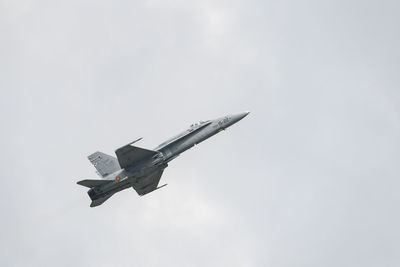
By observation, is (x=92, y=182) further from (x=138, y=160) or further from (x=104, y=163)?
(x=138, y=160)

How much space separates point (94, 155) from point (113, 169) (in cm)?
221

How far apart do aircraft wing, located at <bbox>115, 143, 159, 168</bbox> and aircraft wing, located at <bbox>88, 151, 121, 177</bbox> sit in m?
2.27

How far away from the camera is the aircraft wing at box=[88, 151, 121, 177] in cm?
5484

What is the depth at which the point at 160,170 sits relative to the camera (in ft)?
182

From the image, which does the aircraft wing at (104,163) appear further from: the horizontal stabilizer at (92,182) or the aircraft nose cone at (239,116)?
the aircraft nose cone at (239,116)

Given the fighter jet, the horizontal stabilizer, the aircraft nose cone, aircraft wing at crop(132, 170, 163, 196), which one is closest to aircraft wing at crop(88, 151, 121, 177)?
the fighter jet

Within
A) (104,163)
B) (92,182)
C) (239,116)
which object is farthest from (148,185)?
(239,116)

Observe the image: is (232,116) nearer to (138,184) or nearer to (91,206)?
(138,184)

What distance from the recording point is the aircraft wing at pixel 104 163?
5484 cm

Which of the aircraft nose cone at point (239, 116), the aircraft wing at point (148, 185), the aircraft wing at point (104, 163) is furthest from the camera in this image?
the aircraft wing at point (148, 185)

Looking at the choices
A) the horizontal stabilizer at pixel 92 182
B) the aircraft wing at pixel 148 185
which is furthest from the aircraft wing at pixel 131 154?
the aircraft wing at pixel 148 185

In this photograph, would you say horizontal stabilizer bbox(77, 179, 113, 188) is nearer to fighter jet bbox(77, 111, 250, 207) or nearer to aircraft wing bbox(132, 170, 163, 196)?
fighter jet bbox(77, 111, 250, 207)

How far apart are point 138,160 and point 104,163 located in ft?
12.4

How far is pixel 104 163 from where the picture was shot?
5522 centimetres
